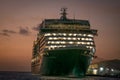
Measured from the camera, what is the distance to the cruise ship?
266 ft

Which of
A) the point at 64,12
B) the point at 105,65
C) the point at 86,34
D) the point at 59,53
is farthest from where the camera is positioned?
the point at 105,65

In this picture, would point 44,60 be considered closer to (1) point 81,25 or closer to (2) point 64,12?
(1) point 81,25

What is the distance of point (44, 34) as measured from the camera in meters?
89.0

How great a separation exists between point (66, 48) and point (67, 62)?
3340mm

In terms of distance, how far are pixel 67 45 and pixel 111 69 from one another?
67.7 metres

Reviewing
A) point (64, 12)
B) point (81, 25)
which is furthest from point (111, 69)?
point (81, 25)

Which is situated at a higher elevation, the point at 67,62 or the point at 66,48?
the point at 66,48

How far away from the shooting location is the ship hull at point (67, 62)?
8056 centimetres

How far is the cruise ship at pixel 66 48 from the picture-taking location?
266 ft

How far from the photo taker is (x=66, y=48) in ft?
265

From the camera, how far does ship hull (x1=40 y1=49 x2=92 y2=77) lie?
8056 centimetres

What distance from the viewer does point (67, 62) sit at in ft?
267

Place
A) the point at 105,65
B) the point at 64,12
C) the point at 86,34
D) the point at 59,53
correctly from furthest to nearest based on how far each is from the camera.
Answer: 1. the point at 105,65
2. the point at 64,12
3. the point at 86,34
4. the point at 59,53

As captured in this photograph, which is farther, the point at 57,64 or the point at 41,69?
the point at 41,69
